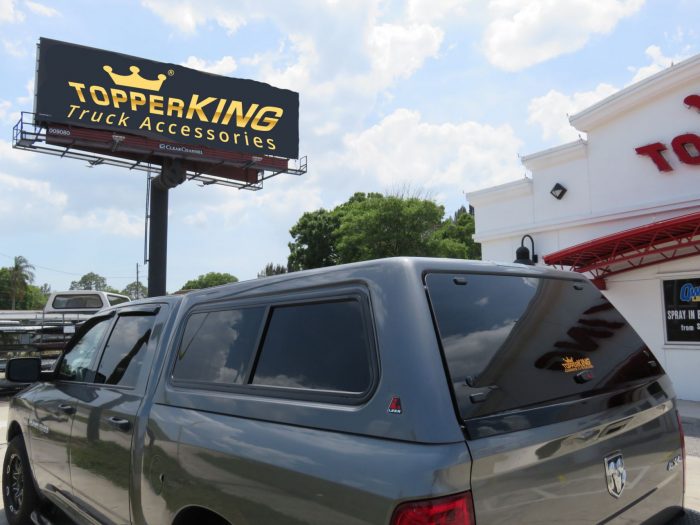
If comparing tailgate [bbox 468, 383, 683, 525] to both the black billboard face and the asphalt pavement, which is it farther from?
the black billboard face

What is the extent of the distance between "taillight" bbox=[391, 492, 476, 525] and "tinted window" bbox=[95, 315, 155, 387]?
2068 millimetres

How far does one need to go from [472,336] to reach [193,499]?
1.38 metres

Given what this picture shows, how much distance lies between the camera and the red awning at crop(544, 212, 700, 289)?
9500 mm

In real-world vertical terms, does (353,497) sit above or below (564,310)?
below

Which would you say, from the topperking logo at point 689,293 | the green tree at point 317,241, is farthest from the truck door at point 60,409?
the green tree at point 317,241

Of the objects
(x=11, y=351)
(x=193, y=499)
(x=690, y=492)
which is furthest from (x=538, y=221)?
(x=11, y=351)

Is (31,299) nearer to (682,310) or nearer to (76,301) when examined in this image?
(76,301)

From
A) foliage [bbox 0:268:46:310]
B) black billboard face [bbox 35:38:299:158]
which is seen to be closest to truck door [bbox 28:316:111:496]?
black billboard face [bbox 35:38:299:158]

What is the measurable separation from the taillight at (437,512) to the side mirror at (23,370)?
3586mm

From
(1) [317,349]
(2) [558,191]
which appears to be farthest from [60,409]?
(2) [558,191]

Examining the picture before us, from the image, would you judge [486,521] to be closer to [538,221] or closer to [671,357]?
[671,357]

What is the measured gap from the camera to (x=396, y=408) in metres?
1.81

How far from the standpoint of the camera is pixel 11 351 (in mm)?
14367

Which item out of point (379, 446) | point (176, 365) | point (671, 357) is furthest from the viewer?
point (671, 357)
